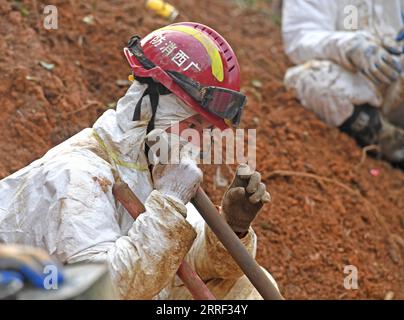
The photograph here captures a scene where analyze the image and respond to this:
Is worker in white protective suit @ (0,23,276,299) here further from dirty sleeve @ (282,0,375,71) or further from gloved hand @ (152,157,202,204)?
dirty sleeve @ (282,0,375,71)

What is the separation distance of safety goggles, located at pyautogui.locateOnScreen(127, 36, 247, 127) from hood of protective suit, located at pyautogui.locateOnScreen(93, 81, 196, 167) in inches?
2.7

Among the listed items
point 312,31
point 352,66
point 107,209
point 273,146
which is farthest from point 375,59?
point 107,209

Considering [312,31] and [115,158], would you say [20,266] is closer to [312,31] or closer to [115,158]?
[115,158]

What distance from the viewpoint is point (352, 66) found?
6473 millimetres

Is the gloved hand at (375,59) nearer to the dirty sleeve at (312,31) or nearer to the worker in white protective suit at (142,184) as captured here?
the dirty sleeve at (312,31)

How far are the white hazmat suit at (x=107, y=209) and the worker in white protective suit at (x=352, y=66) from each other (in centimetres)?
288

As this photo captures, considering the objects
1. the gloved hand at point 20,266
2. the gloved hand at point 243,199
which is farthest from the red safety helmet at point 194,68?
the gloved hand at point 20,266

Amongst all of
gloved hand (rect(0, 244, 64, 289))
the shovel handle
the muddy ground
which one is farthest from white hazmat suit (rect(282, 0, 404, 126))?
gloved hand (rect(0, 244, 64, 289))

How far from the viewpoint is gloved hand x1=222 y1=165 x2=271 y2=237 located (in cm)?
361

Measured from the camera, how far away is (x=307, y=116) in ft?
21.8

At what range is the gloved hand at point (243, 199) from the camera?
11.9 feet

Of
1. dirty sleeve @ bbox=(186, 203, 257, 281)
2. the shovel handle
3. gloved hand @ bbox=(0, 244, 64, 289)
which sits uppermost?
gloved hand @ bbox=(0, 244, 64, 289)

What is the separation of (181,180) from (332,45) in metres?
3.40

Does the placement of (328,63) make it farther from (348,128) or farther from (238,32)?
(238,32)
